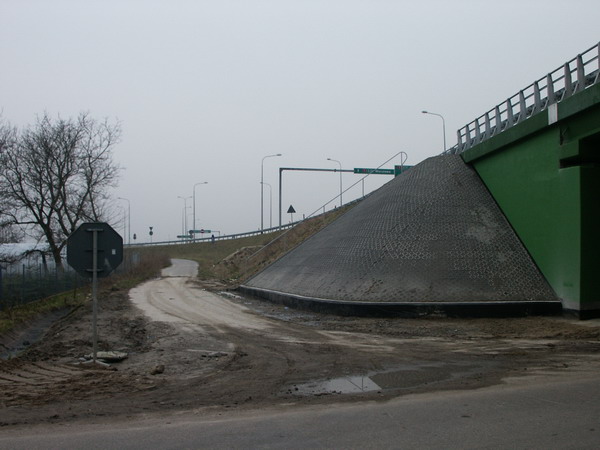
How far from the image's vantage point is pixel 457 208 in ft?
75.4

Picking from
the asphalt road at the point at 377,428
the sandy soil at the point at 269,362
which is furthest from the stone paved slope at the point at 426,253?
the asphalt road at the point at 377,428

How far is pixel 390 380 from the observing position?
8.95 meters

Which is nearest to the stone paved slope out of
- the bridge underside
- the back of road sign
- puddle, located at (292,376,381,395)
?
the bridge underside

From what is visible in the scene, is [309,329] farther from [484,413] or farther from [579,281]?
[484,413]

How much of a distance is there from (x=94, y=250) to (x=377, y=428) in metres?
6.41

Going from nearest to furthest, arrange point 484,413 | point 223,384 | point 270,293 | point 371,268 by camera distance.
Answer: point 484,413
point 223,384
point 371,268
point 270,293

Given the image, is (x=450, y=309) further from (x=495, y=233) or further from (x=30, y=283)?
(x=30, y=283)

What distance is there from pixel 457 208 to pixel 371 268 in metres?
5.30

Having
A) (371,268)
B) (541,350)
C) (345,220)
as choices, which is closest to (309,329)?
(371,268)

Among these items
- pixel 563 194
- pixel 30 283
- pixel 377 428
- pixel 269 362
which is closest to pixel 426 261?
pixel 563 194

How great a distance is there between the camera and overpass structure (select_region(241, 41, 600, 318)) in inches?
648

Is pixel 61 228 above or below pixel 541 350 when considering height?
above

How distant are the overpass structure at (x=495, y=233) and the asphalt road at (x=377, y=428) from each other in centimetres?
998

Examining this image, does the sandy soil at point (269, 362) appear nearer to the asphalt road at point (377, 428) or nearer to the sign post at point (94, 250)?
the asphalt road at point (377, 428)
